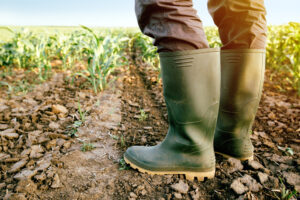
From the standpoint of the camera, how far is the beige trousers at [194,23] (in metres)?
0.77

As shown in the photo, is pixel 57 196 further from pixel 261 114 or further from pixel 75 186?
pixel 261 114

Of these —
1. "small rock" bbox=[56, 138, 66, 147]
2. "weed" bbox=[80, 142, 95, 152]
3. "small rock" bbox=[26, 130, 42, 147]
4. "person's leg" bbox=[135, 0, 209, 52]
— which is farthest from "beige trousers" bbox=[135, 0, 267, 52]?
"small rock" bbox=[26, 130, 42, 147]

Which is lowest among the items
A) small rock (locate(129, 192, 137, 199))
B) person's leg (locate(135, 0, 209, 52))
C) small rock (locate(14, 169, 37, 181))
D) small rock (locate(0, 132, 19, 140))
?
small rock (locate(0, 132, 19, 140))

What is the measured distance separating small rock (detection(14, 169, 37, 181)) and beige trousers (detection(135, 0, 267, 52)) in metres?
0.75

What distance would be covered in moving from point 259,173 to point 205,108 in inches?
16.7

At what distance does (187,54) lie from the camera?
2.64 ft

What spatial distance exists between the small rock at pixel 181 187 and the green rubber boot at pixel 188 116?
0.06m

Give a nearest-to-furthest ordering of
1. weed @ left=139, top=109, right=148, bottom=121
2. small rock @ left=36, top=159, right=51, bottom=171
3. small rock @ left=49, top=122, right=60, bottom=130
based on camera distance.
→ small rock @ left=36, top=159, right=51, bottom=171
small rock @ left=49, top=122, right=60, bottom=130
weed @ left=139, top=109, right=148, bottom=121

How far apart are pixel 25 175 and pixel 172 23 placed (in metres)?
0.86

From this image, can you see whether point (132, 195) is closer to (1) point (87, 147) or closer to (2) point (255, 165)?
(1) point (87, 147)

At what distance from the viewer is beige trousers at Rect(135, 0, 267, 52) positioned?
0.77 metres

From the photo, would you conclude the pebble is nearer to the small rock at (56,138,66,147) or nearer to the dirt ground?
the dirt ground

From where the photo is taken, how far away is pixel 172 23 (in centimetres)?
78

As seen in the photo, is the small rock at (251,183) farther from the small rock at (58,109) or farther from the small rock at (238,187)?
the small rock at (58,109)
